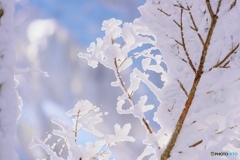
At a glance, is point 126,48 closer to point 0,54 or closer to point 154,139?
point 154,139

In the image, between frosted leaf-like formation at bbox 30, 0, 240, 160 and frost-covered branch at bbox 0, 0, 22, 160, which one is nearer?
frost-covered branch at bbox 0, 0, 22, 160

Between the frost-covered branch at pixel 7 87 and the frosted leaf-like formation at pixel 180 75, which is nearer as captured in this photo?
the frost-covered branch at pixel 7 87

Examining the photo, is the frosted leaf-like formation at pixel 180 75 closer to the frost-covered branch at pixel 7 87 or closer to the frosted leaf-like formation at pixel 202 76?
the frosted leaf-like formation at pixel 202 76

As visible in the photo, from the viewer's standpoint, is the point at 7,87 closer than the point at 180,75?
Yes

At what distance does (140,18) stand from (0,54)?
2.49 m

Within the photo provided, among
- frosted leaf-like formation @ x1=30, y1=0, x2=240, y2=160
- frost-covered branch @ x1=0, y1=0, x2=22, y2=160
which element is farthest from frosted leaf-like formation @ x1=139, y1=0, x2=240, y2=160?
frost-covered branch @ x1=0, y1=0, x2=22, y2=160

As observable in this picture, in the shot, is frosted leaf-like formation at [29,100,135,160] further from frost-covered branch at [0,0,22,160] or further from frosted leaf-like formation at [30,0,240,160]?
frost-covered branch at [0,0,22,160]

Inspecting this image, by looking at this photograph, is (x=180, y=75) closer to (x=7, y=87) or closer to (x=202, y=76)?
(x=202, y=76)

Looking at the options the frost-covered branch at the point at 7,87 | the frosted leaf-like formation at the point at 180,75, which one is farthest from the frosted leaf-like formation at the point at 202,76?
the frost-covered branch at the point at 7,87

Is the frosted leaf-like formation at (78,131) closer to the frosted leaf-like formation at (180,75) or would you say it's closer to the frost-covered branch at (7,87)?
the frosted leaf-like formation at (180,75)

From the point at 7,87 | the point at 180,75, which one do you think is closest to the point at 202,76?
the point at 180,75

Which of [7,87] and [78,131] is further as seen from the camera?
[78,131]

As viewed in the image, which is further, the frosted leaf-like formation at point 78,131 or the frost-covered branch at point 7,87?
the frosted leaf-like formation at point 78,131

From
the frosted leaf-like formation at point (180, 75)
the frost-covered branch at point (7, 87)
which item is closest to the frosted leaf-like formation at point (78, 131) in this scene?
the frosted leaf-like formation at point (180, 75)
